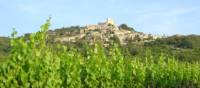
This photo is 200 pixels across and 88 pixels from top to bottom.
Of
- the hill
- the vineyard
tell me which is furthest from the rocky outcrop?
the vineyard

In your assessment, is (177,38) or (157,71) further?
(177,38)

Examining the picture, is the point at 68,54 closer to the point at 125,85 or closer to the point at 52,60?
the point at 52,60

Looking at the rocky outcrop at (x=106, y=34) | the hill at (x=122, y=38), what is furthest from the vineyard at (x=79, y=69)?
the rocky outcrop at (x=106, y=34)

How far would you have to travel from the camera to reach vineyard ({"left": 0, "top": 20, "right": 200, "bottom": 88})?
10.5 metres

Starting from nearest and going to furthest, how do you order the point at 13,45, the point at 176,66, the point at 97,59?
the point at 13,45 → the point at 97,59 → the point at 176,66

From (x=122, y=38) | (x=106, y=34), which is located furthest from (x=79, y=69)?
(x=106, y=34)

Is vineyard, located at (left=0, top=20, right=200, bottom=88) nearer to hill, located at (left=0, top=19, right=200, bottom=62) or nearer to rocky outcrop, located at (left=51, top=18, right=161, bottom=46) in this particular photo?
hill, located at (left=0, top=19, right=200, bottom=62)

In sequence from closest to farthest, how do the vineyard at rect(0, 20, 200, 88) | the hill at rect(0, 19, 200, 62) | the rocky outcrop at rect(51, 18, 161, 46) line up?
the vineyard at rect(0, 20, 200, 88) < the hill at rect(0, 19, 200, 62) < the rocky outcrop at rect(51, 18, 161, 46)

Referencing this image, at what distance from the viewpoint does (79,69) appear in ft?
47.1

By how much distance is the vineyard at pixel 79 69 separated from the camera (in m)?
10.5

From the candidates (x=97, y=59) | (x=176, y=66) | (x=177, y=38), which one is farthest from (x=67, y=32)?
(x=97, y=59)

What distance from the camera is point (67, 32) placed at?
266ft

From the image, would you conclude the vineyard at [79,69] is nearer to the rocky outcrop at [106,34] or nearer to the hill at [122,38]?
the hill at [122,38]

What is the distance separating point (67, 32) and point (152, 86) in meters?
60.7
